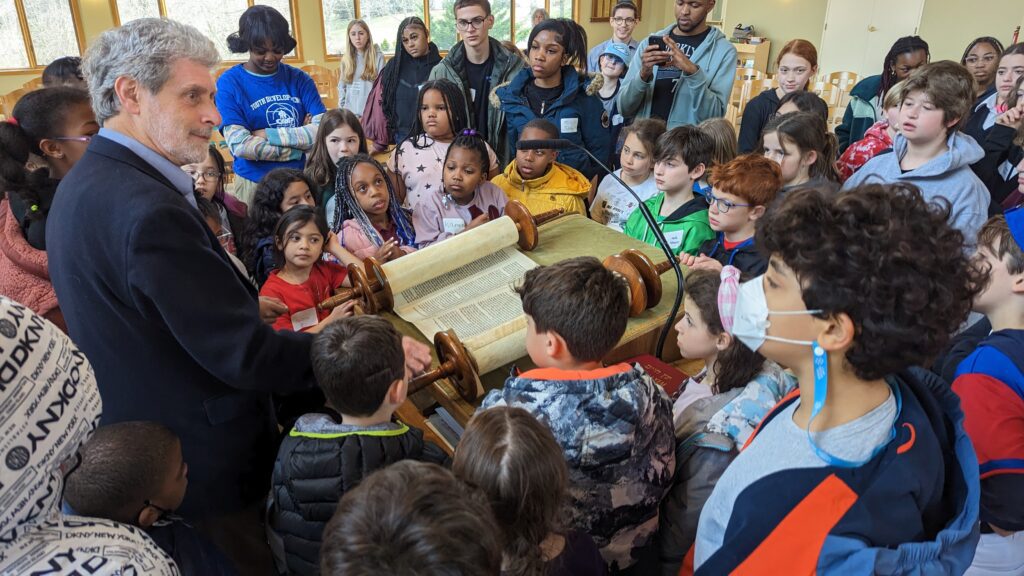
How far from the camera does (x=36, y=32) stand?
22.2ft

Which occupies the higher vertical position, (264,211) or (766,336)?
(766,336)

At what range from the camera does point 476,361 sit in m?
1.44

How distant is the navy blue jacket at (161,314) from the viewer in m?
1.11

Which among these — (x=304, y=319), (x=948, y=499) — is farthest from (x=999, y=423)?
(x=304, y=319)

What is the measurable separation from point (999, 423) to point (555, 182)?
6.76 feet

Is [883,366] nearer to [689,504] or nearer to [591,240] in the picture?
[689,504]

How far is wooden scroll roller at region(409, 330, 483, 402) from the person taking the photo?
1373mm

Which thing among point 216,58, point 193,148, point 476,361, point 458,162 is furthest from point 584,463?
point 458,162

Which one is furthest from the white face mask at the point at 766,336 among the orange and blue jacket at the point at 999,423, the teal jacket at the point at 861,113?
the teal jacket at the point at 861,113

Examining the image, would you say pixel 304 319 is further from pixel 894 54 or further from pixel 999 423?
pixel 894 54

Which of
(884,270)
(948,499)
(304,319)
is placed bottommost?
(304,319)

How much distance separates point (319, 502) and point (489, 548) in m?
0.65

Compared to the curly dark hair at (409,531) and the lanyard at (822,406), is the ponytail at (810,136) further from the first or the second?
the curly dark hair at (409,531)

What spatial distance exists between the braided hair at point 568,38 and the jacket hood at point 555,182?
79 cm
